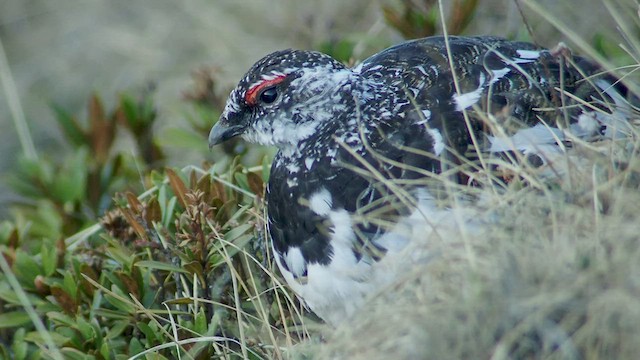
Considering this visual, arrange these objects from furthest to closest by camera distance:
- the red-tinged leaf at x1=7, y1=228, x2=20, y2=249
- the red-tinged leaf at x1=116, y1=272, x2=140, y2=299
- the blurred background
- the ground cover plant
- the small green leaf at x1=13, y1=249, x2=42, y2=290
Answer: the blurred background
the red-tinged leaf at x1=7, y1=228, x2=20, y2=249
the small green leaf at x1=13, y1=249, x2=42, y2=290
the red-tinged leaf at x1=116, y1=272, x2=140, y2=299
the ground cover plant

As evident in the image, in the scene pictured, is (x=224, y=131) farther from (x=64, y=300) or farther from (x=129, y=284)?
(x=64, y=300)

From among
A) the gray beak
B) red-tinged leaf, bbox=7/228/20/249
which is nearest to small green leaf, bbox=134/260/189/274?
the gray beak

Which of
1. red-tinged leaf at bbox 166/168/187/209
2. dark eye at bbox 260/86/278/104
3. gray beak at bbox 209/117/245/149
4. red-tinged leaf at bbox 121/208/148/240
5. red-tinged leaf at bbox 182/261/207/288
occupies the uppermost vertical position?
dark eye at bbox 260/86/278/104

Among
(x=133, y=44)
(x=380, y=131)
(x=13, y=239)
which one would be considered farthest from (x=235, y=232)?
(x=133, y=44)

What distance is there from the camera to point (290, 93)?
299 cm

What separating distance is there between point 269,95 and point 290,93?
71 millimetres

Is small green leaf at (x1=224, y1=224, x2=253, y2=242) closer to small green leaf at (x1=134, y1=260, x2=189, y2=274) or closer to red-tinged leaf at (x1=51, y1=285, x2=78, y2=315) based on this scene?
small green leaf at (x1=134, y1=260, x2=189, y2=274)

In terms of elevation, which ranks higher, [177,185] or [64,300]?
[177,185]

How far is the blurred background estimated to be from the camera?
18.6ft

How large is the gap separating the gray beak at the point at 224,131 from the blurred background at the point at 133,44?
208cm

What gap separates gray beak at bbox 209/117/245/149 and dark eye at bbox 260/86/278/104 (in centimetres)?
14

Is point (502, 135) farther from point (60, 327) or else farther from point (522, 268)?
point (60, 327)

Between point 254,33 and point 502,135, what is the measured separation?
144 inches

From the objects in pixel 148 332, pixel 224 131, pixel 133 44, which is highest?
pixel 224 131
